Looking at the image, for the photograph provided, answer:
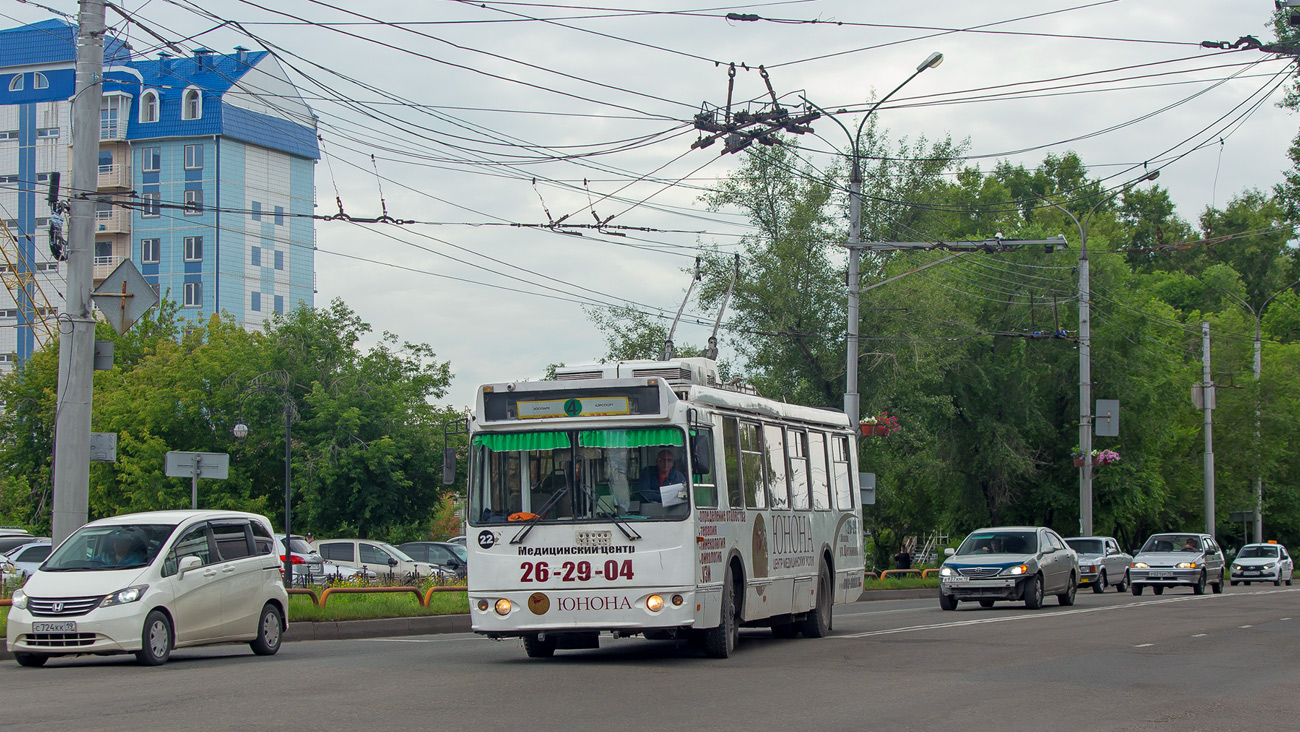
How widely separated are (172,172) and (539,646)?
74.8 meters

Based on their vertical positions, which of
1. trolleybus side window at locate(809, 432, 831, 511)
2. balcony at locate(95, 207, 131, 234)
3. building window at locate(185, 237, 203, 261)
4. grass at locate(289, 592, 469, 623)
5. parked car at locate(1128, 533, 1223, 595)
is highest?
balcony at locate(95, 207, 131, 234)

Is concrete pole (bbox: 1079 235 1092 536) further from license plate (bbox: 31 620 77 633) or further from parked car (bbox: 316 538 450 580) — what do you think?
license plate (bbox: 31 620 77 633)

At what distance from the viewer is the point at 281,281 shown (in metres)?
89.9

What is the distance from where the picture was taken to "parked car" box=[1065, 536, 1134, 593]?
3975 centimetres

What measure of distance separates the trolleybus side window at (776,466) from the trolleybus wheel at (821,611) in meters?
1.99

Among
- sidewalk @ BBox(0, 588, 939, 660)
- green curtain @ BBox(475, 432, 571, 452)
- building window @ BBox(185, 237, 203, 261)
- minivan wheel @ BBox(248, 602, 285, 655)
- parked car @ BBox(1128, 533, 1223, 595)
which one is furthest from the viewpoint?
building window @ BBox(185, 237, 203, 261)

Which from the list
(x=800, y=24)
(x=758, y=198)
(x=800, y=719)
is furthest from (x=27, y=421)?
(x=800, y=719)

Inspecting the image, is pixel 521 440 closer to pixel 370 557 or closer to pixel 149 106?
pixel 370 557

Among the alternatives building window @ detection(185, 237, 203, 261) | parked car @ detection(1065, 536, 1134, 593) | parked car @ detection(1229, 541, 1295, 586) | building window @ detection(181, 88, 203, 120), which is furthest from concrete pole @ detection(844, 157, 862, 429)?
building window @ detection(185, 237, 203, 261)

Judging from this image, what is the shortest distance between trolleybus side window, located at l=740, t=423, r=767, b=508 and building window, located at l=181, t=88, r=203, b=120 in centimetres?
7337

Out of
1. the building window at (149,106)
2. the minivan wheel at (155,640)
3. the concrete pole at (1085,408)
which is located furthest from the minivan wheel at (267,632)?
the building window at (149,106)

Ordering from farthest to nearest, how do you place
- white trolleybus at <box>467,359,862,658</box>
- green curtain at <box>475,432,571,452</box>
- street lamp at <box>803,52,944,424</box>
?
street lamp at <box>803,52,944,424</box>
green curtain at <box>475,432,571,452</box>
white trolleybus at <box>467,359,862,658</box>

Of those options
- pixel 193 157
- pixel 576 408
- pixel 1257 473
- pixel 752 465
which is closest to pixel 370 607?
pixel 752 465

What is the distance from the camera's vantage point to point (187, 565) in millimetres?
15430
